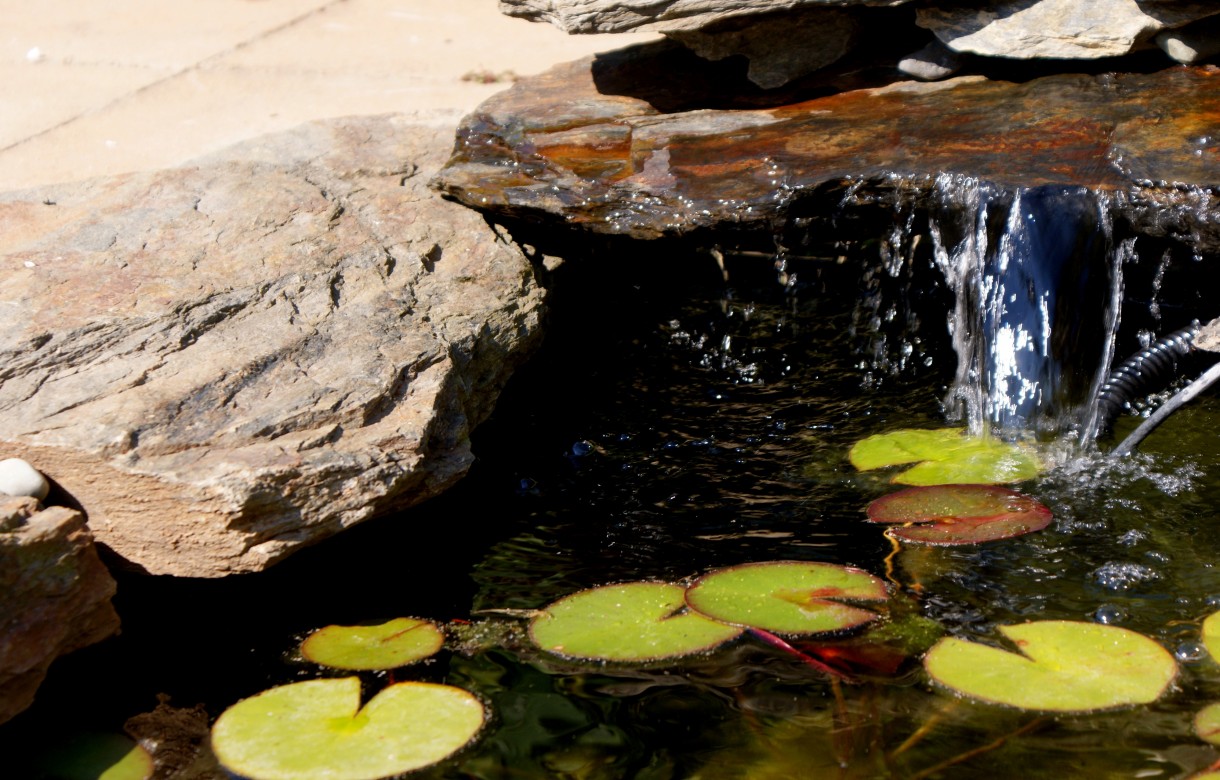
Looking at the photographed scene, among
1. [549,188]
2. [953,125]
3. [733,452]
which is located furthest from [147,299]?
[953,125]

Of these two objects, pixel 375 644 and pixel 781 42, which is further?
pixel 781 42

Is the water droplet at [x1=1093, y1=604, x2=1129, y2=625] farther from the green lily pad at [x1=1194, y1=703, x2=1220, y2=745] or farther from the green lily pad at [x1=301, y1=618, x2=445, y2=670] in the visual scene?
the green lily pad at [x1=301, y1=618, x2=445, y2=670]

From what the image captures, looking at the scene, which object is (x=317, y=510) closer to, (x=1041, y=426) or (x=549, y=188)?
(x=549, y=188)

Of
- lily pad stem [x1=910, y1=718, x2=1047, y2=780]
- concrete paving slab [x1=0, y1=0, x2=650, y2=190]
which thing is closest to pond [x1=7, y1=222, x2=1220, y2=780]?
lily pad stem [x1=910, y1=718, x2=1047, y2=780]

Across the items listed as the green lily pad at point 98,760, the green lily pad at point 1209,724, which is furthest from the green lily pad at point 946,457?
the green lily pad at point 98,760

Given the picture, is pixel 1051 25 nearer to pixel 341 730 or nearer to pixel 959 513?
pixel 959 513

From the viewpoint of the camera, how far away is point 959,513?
2555 millimetres

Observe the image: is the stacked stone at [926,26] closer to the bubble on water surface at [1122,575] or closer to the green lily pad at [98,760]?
the bubble on water surface at [1122,575]

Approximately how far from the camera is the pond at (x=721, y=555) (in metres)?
1.90

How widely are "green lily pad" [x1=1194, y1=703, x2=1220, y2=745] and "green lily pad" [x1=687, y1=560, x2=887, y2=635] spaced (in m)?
0.56

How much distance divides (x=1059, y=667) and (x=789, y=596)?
49 centimetres

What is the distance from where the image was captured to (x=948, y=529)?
2.49 meters

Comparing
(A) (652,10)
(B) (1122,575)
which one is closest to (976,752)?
(B) (1122,575)

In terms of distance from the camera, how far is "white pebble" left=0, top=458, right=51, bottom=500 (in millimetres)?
2107
